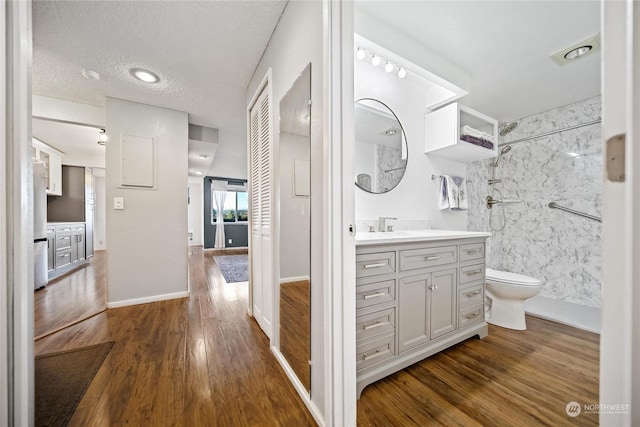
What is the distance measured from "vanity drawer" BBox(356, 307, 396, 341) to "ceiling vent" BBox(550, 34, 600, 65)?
2459 mm

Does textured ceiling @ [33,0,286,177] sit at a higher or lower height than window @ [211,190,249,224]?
higher

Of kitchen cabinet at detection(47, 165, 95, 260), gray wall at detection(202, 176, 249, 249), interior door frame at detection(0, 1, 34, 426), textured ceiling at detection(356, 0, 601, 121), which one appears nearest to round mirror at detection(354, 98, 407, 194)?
textured ceiling at detection(356, 0, 601, 121)

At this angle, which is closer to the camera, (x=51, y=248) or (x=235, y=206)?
(x=51, y=248)

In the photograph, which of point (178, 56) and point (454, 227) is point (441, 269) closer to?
point (454, 227)

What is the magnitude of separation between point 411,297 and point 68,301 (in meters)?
3.77

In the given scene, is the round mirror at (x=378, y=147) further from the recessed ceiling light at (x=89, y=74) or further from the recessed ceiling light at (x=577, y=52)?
the recessed ceiling light at (x=89, y=74)

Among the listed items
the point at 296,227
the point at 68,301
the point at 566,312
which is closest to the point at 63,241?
the point at 68,301

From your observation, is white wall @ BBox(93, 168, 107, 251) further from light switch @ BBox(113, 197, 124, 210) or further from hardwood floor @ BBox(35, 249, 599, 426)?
hardwood floor @ BBox(35, 249, 599, 426)

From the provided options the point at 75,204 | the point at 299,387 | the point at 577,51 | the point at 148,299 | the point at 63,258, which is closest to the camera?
the point at 299,387

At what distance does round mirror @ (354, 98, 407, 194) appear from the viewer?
6.49 ft

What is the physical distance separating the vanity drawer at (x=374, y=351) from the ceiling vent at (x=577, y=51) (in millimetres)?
2586

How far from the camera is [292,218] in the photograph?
1411 mm

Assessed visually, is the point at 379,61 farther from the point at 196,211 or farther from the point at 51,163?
the point at 196,211

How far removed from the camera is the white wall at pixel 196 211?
7664 millimetres
